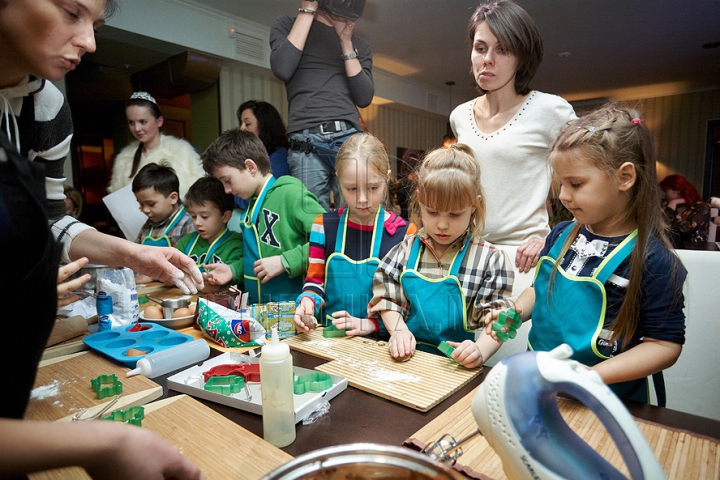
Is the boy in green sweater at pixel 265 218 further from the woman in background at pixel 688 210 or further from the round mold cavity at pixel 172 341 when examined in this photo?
the woman in background at pixel 688 210

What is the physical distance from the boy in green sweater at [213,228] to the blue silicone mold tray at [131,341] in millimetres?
694

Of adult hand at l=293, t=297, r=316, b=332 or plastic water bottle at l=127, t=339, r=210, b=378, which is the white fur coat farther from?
plastic water bottle at l=127, t=339, r=210, b=378

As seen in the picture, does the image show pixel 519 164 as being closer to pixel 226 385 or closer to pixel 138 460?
pixel 226 385

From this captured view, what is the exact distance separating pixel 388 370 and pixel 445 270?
1.10 ft

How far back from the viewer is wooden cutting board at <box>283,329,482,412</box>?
27.6 inches

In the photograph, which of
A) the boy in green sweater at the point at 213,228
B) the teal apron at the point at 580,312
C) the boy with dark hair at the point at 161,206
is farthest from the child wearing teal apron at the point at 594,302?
the boy with dark hair at the point at 161,206

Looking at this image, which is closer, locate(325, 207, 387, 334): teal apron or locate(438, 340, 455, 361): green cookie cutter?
locate(438, 340, 455, 361): green cookie cutter

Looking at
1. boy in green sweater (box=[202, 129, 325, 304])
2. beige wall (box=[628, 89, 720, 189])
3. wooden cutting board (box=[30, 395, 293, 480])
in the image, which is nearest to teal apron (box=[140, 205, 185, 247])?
boy in green sweater (box=[202, 129, 325, 304])

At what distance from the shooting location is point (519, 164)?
119 centimetres

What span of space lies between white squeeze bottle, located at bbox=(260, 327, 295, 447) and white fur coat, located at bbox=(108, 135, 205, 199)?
75.1 inches

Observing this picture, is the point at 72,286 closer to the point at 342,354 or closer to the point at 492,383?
the point at 342,354

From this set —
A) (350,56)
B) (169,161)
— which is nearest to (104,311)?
(350,56)

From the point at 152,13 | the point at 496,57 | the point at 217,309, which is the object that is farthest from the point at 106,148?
the point at 496,57

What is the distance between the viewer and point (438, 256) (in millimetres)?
1068
